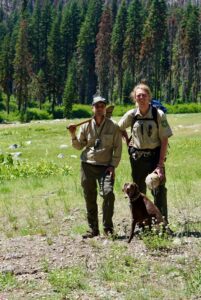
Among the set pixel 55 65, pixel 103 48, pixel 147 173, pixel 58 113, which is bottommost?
pixel 58 113

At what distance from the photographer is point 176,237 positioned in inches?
303

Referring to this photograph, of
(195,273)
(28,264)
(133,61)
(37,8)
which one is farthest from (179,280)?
(37,8)

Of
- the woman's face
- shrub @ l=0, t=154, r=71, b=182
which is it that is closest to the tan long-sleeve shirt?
the woman's face

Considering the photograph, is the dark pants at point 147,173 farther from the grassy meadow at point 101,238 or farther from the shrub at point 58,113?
the shrub at point 58,113

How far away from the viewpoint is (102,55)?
9406cm

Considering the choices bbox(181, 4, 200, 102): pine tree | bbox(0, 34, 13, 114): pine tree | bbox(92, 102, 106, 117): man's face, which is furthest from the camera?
bbox(0, 34, 13, 114): pine tree

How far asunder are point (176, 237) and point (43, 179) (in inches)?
388

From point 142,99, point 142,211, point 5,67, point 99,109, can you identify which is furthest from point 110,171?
point 5,67

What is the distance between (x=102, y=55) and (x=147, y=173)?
87406 mm

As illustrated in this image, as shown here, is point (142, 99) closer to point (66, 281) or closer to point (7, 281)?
point (66, 281)

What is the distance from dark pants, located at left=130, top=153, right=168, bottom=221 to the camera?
826 cm

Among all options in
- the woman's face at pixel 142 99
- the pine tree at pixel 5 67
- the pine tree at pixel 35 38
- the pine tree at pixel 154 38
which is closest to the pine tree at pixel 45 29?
the pine tree at pixel 35 38

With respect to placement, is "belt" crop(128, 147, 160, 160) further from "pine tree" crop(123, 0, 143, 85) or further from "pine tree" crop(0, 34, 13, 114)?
"pine tree" crop(0, 34, 13, 114)

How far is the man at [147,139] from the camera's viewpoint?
7.92 metres
